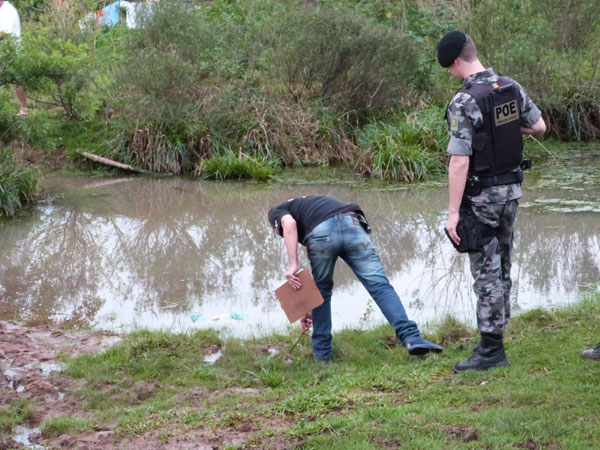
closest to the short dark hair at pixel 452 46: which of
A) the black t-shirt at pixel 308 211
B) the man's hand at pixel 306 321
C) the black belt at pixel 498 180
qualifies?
the black belt at pixel 498 180

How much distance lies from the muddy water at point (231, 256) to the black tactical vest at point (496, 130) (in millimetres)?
2078

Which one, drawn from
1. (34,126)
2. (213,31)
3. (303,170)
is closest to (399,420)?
(34,126)

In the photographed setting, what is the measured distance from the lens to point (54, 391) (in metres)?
5.11

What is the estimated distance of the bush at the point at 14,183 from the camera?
440 inches

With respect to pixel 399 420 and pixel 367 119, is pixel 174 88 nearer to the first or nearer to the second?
pixel 367 119

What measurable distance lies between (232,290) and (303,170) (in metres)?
6.67

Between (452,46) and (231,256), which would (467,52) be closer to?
(452,46)

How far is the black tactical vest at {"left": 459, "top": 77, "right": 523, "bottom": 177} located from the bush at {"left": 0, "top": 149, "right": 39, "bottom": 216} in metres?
8.33

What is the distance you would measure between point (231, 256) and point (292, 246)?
12.2 feet

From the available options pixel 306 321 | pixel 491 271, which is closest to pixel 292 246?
pixel 306 321

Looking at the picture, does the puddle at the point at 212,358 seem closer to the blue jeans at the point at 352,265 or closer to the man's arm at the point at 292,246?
the blue jeans at the point at 352,265

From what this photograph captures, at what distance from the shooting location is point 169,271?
834 centimetres

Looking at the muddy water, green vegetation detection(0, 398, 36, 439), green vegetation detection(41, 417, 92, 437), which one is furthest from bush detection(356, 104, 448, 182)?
green vegetation detection(41, 417, 92, 437)

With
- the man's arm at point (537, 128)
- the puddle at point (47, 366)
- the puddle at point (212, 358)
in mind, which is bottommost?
the puddle at point (47, 366)
